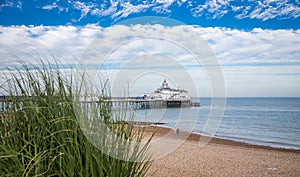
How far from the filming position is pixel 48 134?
2.83 m

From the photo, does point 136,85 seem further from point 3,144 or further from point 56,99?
point 3,144

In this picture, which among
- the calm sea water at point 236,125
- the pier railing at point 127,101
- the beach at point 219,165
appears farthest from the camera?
the beach at point 219,165

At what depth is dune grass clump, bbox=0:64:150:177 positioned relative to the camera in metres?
2.65

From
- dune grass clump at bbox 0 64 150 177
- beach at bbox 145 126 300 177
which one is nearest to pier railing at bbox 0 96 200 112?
dune grass clump at bbox 0 64 150 177

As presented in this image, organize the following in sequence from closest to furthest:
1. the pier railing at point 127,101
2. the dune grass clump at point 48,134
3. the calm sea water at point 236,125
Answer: the dune grass clump at point 48,134 < the pier railing at point 127,101 < the calm sea water at point 236,125

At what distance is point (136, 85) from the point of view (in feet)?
11.0

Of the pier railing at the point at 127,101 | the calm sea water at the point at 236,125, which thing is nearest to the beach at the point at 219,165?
the calm sea water at the point at 236,125

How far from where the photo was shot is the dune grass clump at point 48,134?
2.65 metres

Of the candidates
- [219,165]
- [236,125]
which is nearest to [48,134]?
[219,165]

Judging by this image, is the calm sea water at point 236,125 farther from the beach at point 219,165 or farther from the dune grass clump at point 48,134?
the dune grass clump at point 48,134

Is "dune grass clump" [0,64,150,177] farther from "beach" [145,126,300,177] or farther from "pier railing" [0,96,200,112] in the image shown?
"beach" [145,126,300,177]

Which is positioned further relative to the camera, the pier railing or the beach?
the beach

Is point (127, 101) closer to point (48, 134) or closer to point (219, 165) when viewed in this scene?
point (48, 134)

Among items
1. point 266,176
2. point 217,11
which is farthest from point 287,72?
point 266,176
